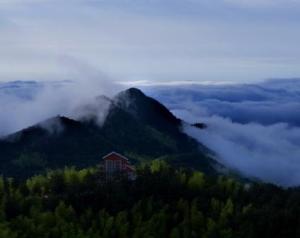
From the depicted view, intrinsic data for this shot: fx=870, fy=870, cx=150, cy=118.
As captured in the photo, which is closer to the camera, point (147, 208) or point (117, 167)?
point (147, 208)

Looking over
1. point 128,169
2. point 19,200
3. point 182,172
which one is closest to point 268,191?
point 182,172

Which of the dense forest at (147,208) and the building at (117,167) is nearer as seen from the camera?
the dense forest at (147,208)

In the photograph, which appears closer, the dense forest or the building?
the dense forest

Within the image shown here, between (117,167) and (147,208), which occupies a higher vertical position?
(117,167)
